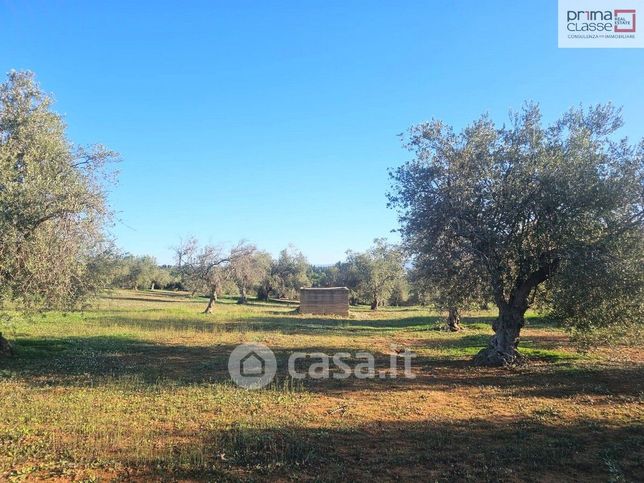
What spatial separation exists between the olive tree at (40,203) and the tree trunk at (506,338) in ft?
44.2

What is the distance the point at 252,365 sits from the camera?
1437 cm

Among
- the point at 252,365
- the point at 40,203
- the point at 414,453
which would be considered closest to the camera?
the point at 414,453

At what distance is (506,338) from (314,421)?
9.23 m

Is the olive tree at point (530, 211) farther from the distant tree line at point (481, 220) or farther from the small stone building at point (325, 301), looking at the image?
the small stone building at point (325, 301)

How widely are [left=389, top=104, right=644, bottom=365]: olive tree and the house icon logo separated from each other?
6.62 metres

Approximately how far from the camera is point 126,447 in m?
6.57

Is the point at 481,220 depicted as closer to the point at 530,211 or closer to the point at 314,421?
the point at 530,211

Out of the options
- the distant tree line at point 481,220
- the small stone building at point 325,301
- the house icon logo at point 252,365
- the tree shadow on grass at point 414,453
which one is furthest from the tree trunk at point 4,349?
the small stone building at point 325,301

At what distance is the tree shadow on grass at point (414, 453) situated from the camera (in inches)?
229

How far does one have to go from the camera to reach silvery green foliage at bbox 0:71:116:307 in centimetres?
1145

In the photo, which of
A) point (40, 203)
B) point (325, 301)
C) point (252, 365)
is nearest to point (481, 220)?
point (252, 365)

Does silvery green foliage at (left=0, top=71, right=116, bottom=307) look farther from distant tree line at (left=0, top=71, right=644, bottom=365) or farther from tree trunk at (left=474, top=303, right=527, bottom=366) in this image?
tree trunk at (left=474, top=303, right=527, bottom=366)

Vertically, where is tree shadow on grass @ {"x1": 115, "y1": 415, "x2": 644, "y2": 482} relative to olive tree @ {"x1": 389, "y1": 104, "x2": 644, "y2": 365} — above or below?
below

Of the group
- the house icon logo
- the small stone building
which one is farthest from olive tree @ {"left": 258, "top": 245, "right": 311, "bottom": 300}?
the house icon logo
